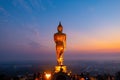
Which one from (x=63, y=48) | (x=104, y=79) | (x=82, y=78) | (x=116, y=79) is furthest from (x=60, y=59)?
(x=116, y=79)

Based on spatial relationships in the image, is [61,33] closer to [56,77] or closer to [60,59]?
[60,59]

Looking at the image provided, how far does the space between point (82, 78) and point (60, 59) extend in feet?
16.9

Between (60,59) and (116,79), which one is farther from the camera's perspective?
(116,79)

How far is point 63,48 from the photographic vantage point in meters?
37.6

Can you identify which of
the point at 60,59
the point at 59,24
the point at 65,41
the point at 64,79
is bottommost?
the point at 64,79

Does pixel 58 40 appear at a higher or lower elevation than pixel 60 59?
higher

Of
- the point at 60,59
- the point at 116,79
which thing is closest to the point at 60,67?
the point at 60,59

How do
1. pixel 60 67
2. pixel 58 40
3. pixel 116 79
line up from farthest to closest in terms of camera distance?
pixel 116 79 < pixel 58 40 < pixel 60 67

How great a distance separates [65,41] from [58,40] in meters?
1.15

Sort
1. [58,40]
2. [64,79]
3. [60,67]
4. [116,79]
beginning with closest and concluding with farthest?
[64,79], [60,67], [58,40], [116,79]

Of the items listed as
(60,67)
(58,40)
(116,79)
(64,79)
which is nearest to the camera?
(64,79)

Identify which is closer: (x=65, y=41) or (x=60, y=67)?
(x=60, y=67)

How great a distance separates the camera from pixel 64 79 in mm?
31734

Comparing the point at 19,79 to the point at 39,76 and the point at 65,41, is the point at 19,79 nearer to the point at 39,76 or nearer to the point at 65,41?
the point at 39,76
